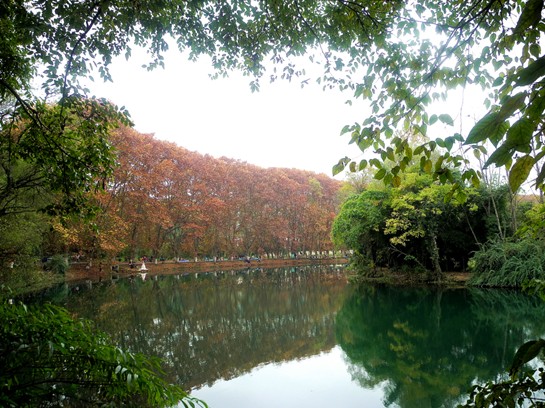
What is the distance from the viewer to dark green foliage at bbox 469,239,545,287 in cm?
1280

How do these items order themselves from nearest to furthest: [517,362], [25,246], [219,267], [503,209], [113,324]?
[517,362], [113,324], [25,246], [503,209], [219,267]

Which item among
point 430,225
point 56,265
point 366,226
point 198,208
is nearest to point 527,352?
point 430,225

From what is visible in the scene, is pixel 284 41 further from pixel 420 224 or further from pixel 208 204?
pixel 208 204

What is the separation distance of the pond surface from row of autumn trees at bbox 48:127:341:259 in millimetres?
11860

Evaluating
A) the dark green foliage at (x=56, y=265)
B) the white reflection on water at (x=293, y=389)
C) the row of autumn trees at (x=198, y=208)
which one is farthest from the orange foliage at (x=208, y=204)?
the white reflection on water at (x=293, y=389)

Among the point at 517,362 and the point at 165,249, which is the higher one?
the point at 517,362

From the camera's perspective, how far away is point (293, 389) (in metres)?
5.68

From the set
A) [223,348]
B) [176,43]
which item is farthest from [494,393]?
[223,348]

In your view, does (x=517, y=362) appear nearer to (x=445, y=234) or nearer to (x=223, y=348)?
(x=223, y=348)

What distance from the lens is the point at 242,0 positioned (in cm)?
381

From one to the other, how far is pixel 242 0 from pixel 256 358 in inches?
261

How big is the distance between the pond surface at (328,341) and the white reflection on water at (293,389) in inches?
0.7

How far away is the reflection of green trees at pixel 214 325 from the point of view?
6.97 metres

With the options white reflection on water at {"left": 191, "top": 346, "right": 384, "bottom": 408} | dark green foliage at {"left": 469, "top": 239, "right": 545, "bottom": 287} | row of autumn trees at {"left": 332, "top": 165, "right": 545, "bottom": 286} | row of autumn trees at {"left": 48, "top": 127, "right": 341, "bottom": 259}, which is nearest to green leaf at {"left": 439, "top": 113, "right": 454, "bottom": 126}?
white reflection on water at {"left": 191, "top": 346, "right": 384, "bottom": 408}
